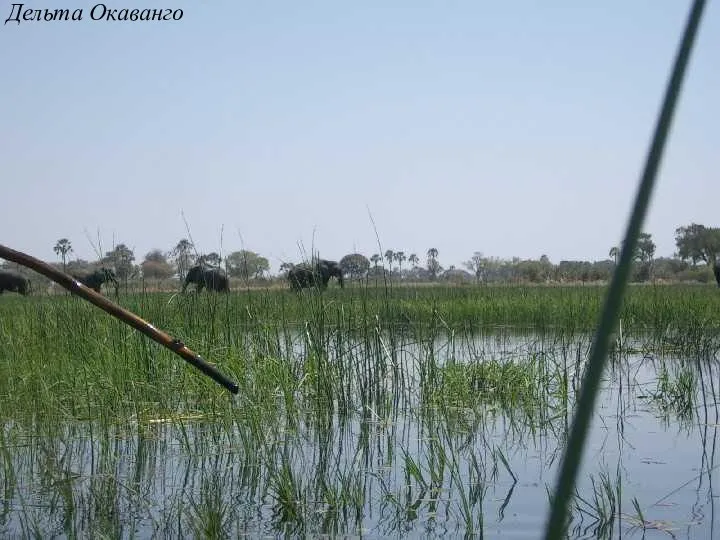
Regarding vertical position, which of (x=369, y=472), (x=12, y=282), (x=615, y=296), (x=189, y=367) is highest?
Answer: (x=12, y=282)

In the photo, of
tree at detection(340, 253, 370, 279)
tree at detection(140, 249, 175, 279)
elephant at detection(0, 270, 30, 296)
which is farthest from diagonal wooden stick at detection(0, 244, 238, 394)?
elephant at detection(0, 270, 30, 296)

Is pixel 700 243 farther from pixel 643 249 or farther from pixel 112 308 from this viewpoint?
pixel 112 308

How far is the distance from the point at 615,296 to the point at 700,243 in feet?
119

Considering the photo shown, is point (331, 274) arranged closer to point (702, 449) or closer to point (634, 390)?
point (634, 390)

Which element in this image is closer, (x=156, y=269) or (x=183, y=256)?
(x=183, y=256)

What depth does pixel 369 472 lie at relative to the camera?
5.31m

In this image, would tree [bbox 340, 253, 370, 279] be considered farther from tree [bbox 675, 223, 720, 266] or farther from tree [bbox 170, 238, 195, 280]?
tree [bbox 675, 223, 720, 266]

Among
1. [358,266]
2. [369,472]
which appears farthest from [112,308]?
[358,266]

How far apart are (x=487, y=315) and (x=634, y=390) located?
6568mm

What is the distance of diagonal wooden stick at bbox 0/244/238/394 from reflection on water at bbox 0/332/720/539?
98.5 inches

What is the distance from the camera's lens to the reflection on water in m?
4.32

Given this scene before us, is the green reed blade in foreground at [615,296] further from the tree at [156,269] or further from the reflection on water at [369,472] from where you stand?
the tree at [156,269]

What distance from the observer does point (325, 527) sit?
4305 millimetres

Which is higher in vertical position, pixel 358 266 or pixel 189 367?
pixel 358 266
